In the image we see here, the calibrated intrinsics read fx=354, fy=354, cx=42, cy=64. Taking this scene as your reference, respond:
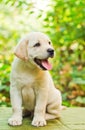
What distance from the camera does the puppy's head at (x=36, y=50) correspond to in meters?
1.84

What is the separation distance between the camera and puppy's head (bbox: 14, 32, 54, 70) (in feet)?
6.04

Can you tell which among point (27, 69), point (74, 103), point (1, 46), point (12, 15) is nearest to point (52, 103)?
point (27, 69)

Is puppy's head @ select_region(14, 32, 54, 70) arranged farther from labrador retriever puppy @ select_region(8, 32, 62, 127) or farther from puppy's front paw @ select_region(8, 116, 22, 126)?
puppy's front paw @ select_region(8, 116, 22, 126)

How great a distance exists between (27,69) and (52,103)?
261 millimetres

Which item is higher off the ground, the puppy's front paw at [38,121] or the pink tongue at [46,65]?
the pink tongue at [46,65]

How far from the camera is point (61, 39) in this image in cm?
391

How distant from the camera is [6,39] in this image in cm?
403

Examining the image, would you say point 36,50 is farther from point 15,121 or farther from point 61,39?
point 61,39

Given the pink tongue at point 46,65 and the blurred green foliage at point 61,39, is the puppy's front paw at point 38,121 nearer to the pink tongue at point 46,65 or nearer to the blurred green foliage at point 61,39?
the pink tongue at point 46,65

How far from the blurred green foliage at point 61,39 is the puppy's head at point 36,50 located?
1.45 m

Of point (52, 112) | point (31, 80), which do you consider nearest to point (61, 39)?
point (52, 112)

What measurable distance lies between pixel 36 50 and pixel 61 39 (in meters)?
2.07

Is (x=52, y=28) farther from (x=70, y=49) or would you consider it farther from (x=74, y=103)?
(x=74, y=103)

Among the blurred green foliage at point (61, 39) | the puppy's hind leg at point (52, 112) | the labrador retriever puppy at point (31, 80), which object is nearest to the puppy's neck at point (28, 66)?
the labrador retriever puppy at point (31, 80)
